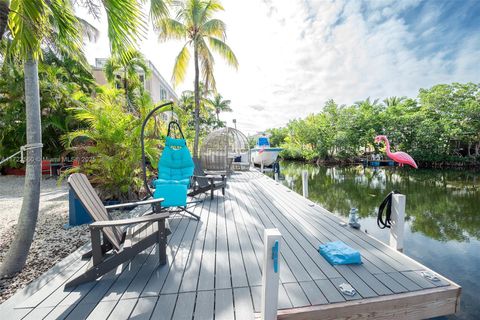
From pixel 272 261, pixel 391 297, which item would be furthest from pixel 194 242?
pixel 391 297

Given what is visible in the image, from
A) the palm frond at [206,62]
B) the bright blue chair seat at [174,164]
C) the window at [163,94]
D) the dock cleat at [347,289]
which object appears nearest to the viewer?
the dock cleat at [347,289]

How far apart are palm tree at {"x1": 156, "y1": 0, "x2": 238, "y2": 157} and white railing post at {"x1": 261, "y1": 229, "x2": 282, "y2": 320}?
8313mm

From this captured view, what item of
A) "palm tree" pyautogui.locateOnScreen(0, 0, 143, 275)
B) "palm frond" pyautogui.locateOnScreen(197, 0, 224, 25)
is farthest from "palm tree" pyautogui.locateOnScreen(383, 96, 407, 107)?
"palm tree" pyautogui.locateOnScreen(0, 0, 143, 275)

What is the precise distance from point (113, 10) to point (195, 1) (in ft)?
29.3

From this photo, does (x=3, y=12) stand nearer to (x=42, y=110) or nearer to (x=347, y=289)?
(x=347, y=289)

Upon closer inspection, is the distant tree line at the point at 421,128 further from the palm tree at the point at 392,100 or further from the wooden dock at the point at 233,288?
the wooden dock at the point at 233,288

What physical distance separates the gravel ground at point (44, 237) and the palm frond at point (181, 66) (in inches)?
279

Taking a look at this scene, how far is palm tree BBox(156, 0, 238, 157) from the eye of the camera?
9.75 metres

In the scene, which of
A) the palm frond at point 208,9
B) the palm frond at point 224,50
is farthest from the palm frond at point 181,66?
the palm frond at point 208,9

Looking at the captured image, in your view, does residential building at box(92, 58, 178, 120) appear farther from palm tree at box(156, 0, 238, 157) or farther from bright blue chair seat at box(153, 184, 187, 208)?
bright blue chair seat at box(153, 184, 187, 208)

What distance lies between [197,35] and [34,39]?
29.0ft

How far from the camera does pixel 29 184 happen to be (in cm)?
275

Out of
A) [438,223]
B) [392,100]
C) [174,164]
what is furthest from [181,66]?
[392,100]

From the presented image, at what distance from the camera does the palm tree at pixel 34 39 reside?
7.59 feet
